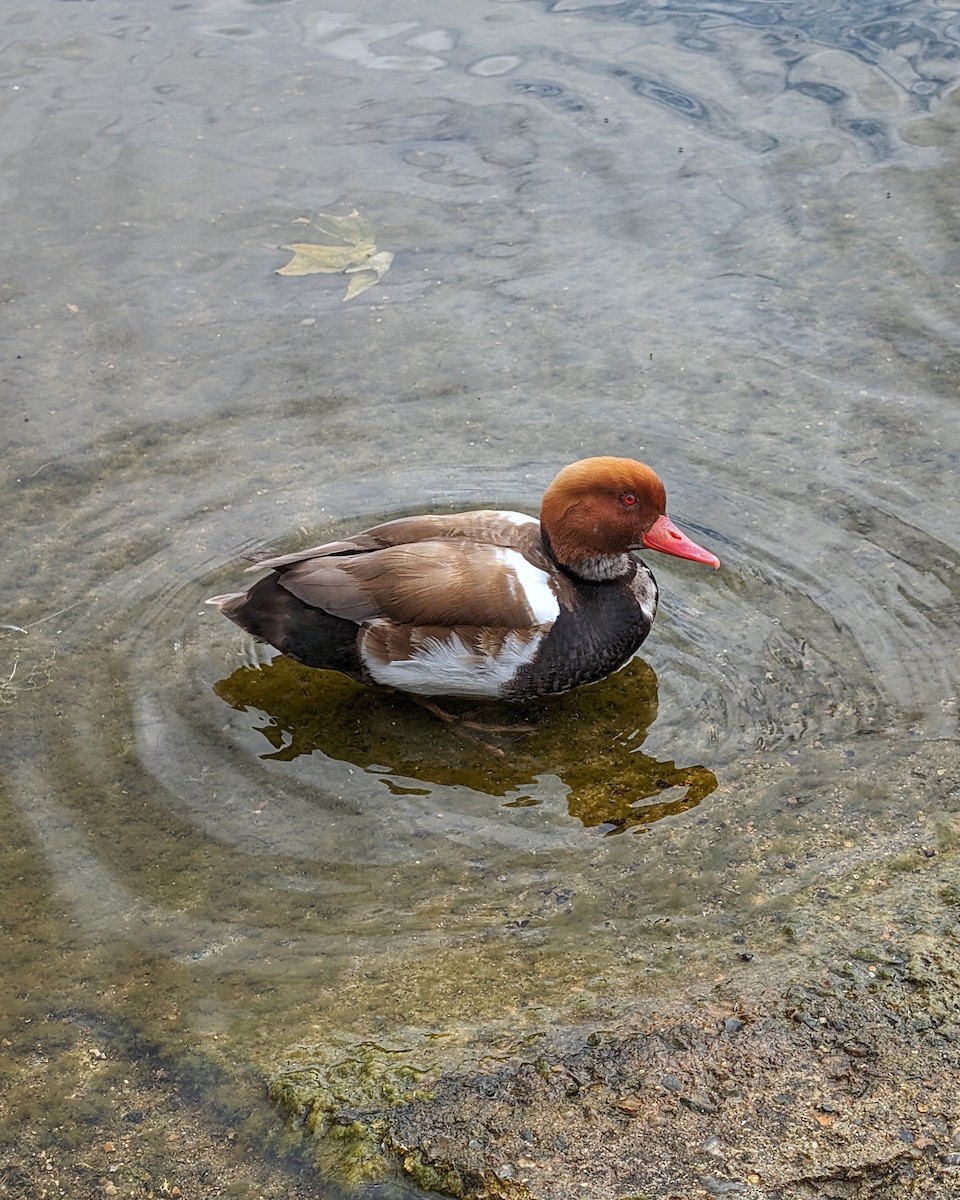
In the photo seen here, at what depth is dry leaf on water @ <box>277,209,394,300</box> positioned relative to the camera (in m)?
7.66

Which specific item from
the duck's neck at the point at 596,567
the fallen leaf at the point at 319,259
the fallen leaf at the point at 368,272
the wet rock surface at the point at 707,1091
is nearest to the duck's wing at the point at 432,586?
the duck's neck at the point at 596,567

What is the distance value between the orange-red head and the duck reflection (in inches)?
19.4

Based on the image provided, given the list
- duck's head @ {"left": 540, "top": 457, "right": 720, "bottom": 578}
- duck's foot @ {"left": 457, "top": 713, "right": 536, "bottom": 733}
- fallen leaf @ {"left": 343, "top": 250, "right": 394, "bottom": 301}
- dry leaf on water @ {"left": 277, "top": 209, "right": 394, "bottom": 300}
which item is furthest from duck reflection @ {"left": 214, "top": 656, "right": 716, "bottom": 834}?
dry leaf on water @ {"left": 277, "top": 209, "right": 394, "bottom": 300}

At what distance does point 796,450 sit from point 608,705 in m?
1.70

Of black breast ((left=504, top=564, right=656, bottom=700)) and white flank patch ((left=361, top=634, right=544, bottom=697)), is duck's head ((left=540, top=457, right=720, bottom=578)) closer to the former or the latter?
black breast ((left=504, top=564, right=656, bottom=700))

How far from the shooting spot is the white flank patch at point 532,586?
5.07 m

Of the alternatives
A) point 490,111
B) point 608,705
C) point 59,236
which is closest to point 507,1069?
point 608,705

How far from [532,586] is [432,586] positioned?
14.9 inches

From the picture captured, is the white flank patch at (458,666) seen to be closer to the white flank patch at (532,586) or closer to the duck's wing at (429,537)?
the white flank patch at (532,586)

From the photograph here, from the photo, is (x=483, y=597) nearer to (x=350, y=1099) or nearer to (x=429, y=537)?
(x=429, y=537)

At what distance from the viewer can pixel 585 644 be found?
5.09 m

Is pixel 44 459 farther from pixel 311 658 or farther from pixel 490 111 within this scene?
pixel 490 111

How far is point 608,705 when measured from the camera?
207 inches

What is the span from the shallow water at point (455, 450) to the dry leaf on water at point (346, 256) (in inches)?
4.1
